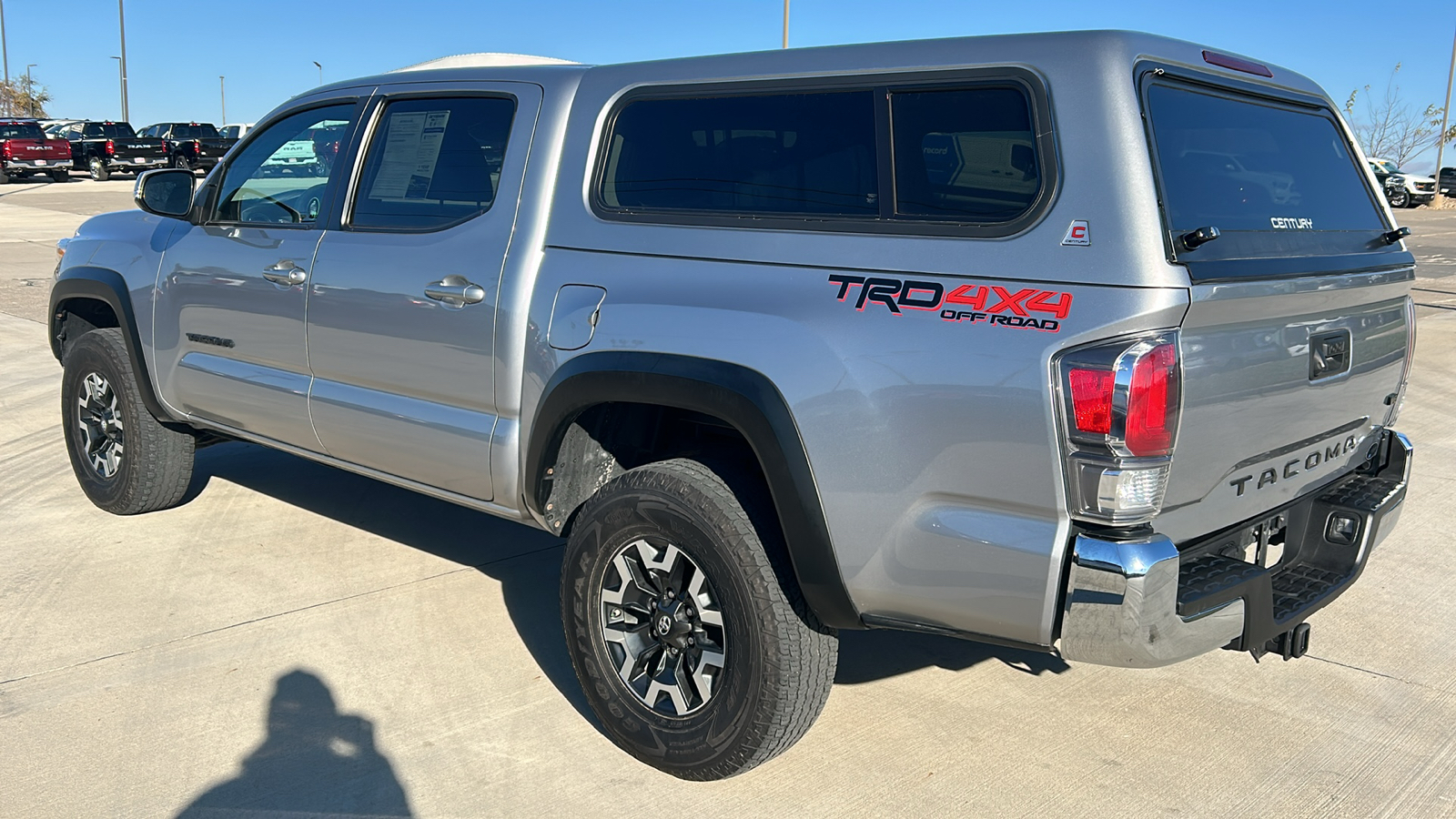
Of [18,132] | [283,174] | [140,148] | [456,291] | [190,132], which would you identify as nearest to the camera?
[456,291]

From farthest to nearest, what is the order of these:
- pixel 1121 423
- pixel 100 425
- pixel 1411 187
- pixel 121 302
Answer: pixel 1411 187 → pixel 100 425 → pixel 121 302 → pixel 1121 423

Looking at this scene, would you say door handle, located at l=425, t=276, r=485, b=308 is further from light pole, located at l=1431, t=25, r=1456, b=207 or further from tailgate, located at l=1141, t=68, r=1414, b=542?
light pole, located at l=1431, t=25, r=1456, b=207

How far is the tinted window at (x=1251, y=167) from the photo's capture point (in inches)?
109

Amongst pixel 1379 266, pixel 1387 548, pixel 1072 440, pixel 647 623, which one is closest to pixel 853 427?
pixel 1072 440

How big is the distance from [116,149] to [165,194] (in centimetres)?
3662

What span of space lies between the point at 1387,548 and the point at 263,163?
201 inches

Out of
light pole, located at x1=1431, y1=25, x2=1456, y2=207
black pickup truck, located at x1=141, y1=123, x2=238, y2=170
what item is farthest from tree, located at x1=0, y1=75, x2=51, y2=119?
light pole, located at x1=1431, y1=25, x2=1456, y2=207

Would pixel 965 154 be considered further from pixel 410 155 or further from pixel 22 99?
pixel 22 99

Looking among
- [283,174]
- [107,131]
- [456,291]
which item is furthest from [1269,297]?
[107,131]

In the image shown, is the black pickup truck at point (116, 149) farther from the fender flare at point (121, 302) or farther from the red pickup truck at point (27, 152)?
the fender flare at point (121, 302)

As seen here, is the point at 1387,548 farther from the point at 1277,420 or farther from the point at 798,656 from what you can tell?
the point at 798,656

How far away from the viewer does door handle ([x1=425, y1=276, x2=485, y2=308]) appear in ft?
12.1

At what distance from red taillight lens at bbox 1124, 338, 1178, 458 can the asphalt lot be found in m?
1.17

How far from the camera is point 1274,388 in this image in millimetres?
2891
